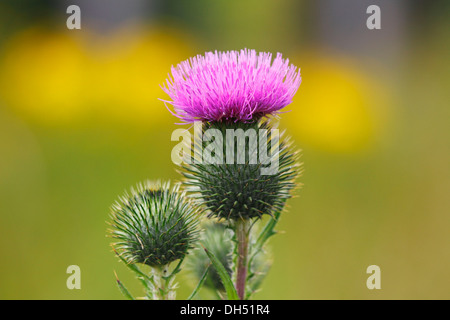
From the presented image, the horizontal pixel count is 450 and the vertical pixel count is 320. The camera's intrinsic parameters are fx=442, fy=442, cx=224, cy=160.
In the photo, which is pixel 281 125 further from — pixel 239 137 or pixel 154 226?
pixel 154 226

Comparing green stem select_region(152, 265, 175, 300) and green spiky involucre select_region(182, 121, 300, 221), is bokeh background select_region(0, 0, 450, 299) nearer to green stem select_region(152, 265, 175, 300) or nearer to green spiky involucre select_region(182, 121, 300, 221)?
green stem select_region(152, 265, 175, 300)

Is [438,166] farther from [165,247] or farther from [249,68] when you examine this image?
[165,247]

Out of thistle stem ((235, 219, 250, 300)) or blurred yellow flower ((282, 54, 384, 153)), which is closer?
thistle stem ((235, 219, 250, 300))

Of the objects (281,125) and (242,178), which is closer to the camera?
(242,178)

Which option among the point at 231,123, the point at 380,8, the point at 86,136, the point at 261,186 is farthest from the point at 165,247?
the point at 380,8

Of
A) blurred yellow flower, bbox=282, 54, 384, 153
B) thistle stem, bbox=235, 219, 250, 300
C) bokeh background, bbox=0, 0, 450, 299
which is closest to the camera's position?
thistle stem, bbox=235, 219, 250, 300

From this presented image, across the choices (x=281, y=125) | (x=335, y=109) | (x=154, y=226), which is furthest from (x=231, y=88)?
(x=335, y=109)

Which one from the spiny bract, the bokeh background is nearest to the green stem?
the spiny bract

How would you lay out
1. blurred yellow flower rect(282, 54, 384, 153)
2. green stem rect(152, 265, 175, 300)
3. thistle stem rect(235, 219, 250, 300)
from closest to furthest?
green stem rect(152, 265, 175, 300) < thistle stem rect(235, 219, 250, 300) < blurred yellow flower rect(282, 54, 384, 153)
